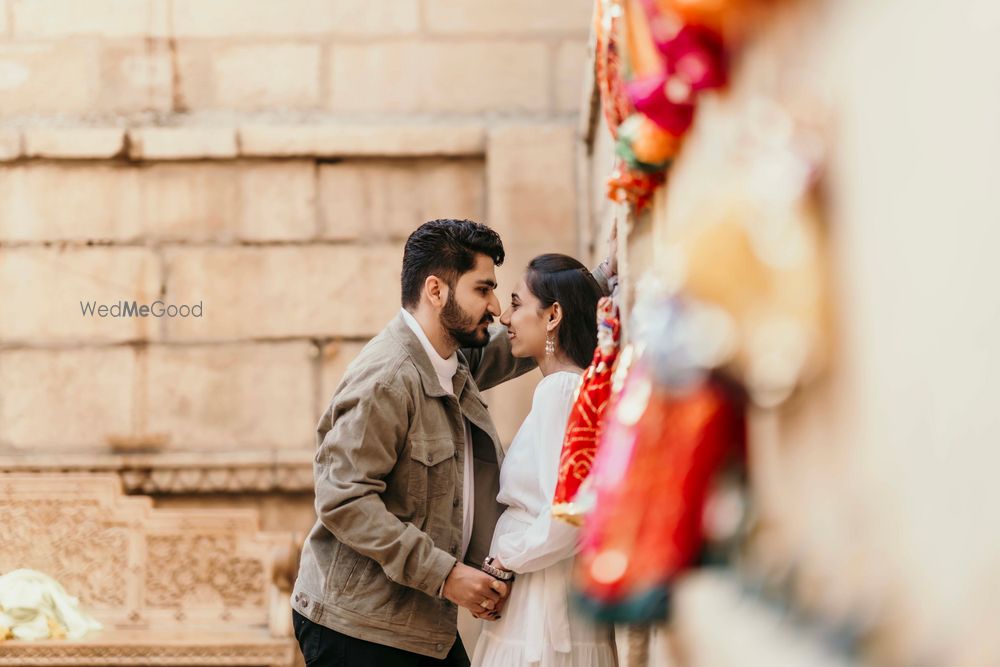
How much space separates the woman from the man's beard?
191mm

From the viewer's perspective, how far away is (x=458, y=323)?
9.94ft

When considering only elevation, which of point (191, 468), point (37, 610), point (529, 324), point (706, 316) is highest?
point (706, 316)

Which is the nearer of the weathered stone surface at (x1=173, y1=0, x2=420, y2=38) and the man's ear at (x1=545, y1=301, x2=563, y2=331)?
the man's ear at (x1=545, y1=301, x2=563, y2=331)

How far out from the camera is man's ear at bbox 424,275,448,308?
120 inches

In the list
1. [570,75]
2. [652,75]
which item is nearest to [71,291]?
[570,75]

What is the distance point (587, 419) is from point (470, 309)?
3.18 ft

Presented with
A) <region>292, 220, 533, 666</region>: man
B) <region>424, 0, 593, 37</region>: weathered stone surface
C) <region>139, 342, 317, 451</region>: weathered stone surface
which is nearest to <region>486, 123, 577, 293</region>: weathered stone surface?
<region>424, 0, 593, 37</region>: weathered stone surface

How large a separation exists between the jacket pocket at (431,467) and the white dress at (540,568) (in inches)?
9.0

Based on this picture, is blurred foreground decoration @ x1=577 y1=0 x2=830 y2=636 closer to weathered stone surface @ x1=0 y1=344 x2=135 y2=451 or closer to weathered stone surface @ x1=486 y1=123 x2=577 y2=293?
weathered stone surface @ x1=486 y1=123 x2=577 y2=293

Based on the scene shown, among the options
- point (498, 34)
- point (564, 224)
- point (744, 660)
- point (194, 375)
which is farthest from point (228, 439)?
point (744, 660)

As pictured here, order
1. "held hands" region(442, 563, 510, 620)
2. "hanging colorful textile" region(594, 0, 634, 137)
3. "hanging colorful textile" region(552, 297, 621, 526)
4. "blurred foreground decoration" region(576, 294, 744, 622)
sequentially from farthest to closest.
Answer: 1. "held hands" region(442, 563, 510, 620)
2. "hanging colorful textile" region(552, 297, 621, 526)
3. "hanging colorful textile" region(594, 0, 634, 137)
4. "blurred foreground decoration" region(576, 294, 744, 622)

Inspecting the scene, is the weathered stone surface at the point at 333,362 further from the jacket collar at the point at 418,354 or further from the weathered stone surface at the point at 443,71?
the jacket collar at the point at 418,354

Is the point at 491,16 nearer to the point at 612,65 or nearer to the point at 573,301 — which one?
the point at 573,301

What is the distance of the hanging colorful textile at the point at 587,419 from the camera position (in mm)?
2098
